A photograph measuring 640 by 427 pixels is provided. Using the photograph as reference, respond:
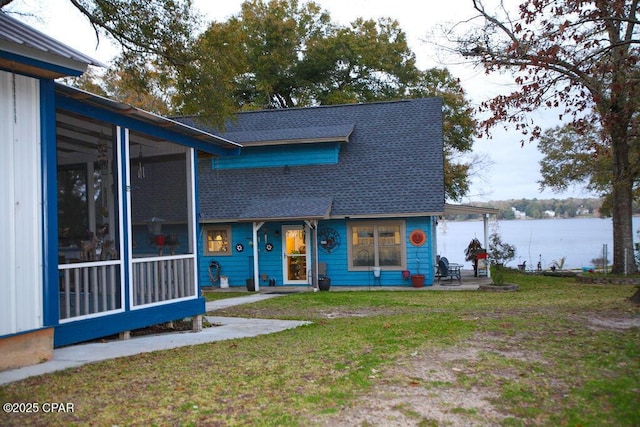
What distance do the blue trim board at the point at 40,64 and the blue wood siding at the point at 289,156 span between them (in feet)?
46.3

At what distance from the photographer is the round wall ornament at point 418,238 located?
61.3 ft

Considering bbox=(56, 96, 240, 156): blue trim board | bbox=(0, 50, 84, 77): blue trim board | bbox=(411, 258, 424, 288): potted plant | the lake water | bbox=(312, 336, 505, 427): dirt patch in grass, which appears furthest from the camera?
the lake water

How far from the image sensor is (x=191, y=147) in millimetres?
10359

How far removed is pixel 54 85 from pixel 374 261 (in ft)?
43.3

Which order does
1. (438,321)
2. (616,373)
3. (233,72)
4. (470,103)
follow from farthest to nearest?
(470,103) < (233,72) < (438,321) < (616,373)

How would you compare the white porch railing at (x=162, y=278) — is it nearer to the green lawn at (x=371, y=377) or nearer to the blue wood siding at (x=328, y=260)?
the green lawn at (x=371, y=377)

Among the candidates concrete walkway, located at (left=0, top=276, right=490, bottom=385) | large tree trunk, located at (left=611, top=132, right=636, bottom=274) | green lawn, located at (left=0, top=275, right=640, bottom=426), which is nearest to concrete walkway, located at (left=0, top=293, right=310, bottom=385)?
concrete walkway, located at (left=0, top=276, right=490, bottom=385)

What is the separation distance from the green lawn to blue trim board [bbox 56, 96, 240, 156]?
3.21m

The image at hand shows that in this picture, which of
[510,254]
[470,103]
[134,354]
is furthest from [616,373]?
[470,103]

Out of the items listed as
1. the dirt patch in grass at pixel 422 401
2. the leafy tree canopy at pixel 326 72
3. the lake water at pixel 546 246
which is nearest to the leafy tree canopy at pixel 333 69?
the leafy tree canopy at pixel 326 72

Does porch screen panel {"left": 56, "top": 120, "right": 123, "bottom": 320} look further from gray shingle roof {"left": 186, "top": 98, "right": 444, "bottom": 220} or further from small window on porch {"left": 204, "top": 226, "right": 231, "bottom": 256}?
small window on porch {"left": 204, "top": 226, "right": 231, "bottom": 256}

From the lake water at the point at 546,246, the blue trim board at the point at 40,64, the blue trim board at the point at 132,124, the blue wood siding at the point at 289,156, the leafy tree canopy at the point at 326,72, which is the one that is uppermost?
the leafy tree canopy at the point at 326,72

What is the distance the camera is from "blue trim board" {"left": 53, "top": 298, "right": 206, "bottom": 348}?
755 centimetres

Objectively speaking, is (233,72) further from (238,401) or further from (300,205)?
(238,401)
